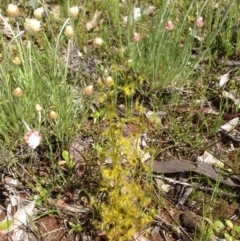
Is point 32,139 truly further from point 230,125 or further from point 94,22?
point 94,22

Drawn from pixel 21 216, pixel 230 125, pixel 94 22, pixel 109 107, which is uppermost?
pixel 109 107

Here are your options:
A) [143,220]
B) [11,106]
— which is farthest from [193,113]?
[11,106]

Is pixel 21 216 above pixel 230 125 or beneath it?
beneath

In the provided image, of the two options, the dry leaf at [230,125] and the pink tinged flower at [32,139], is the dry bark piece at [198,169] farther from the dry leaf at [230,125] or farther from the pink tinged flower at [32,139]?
the pink tinged flower at [32,139]

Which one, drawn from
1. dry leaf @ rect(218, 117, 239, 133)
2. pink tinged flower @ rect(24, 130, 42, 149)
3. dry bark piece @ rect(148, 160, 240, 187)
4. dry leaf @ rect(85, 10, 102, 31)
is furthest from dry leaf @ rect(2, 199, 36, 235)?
dry leaf @ rect(85, 10, 102, 31)

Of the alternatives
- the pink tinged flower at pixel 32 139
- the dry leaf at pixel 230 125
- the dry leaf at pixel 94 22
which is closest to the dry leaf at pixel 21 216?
the pink tinged flower at pixel 32 139

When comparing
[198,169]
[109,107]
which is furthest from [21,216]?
[198,169]
